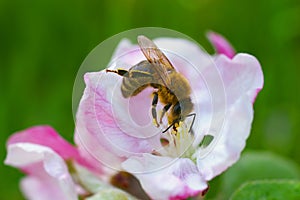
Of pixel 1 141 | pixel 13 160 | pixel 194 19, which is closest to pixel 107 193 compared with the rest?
pixel 13 160

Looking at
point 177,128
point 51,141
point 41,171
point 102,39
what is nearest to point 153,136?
point 177,128

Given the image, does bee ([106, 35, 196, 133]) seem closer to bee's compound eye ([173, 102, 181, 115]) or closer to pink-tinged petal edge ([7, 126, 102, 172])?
bee's compound eye ([173, 102, 181, 115])

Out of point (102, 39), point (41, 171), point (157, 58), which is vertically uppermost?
point (157, 58)

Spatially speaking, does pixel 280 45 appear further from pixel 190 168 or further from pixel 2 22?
pixel 190 168

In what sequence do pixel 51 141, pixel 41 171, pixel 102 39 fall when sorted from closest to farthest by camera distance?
pixel 51 141, pixel 41 171, pixel 102 39

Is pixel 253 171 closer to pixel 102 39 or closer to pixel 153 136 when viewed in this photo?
pixel 153 136

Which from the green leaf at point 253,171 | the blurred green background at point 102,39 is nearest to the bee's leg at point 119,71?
the green leaf at point 253,171

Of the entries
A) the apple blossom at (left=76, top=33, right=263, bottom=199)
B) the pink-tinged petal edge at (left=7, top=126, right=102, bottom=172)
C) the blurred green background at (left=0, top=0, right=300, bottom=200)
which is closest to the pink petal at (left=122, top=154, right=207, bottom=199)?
the apple blossom at (left=76, top=33, right=263, bottom=199)
